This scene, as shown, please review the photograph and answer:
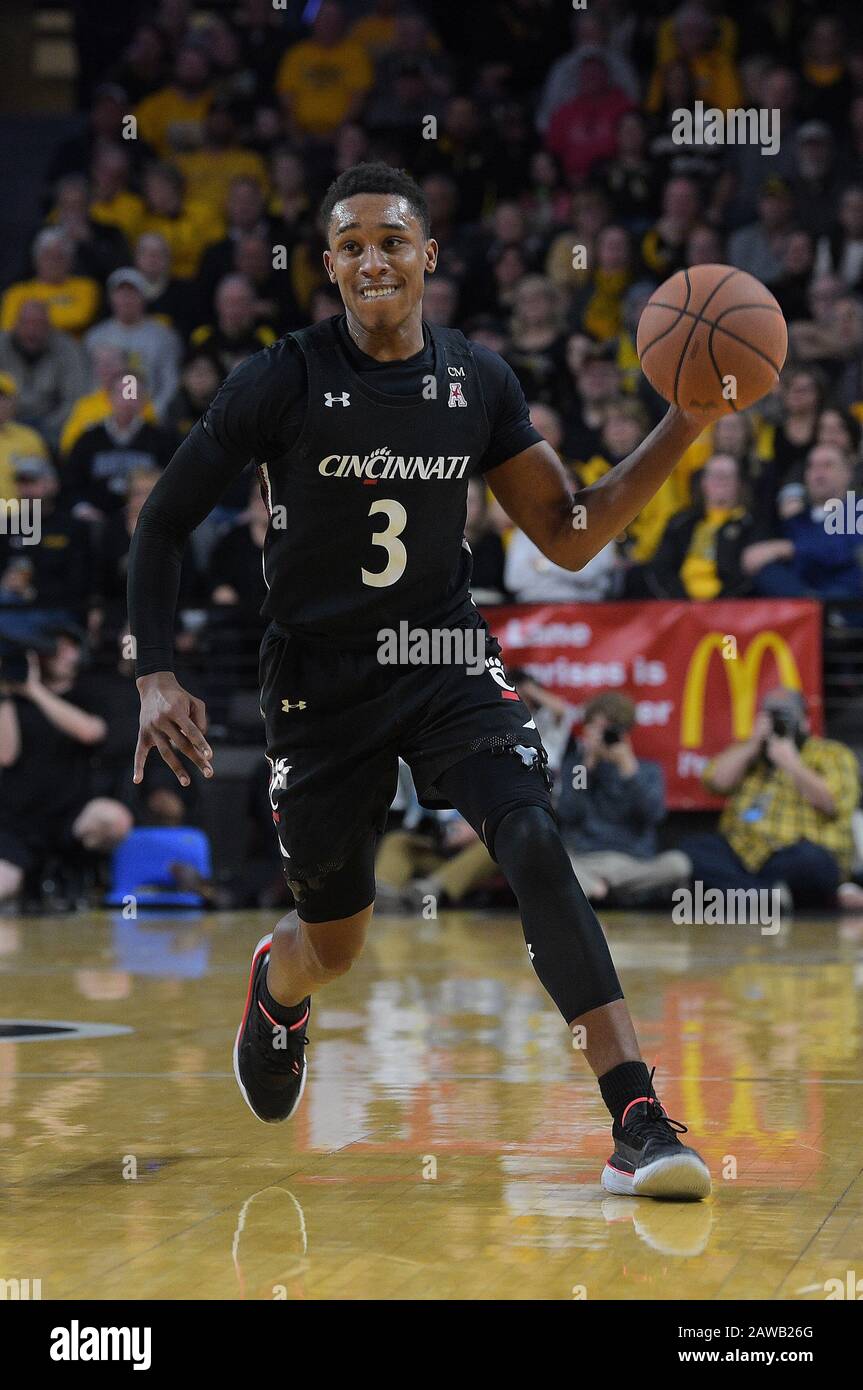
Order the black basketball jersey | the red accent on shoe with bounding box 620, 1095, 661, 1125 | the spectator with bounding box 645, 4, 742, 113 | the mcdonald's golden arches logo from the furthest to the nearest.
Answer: the spectator with bounding box 645, 4, 742, 113
the mcdonald's golden arches logo
the black basketball jersey
the red accent on shoe with bounding box 620, 1095, 661, 1125

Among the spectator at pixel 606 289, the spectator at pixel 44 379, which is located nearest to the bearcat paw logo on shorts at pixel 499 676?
the spectator at pixel 606 289

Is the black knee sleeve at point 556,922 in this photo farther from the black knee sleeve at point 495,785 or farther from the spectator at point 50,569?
the spectator at point 50,569

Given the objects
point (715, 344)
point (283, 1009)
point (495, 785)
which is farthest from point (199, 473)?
point (283, 1009)

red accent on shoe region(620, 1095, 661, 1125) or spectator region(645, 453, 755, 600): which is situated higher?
spectator region(645, 453, 755, 600)

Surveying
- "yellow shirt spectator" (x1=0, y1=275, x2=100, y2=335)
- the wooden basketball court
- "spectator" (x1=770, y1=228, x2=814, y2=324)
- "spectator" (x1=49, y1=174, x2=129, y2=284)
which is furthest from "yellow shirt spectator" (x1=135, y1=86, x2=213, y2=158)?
the wooden basketball court

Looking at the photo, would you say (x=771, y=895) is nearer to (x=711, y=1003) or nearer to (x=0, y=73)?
(x=711, y=1003)

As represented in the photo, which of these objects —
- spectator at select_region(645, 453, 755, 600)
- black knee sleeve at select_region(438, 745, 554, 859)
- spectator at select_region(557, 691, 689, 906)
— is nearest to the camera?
black knee sleeve at select_region(438, 745, 554, 859)

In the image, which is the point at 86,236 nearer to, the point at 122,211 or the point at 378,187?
the point at 122,211

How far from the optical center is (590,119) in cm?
1459

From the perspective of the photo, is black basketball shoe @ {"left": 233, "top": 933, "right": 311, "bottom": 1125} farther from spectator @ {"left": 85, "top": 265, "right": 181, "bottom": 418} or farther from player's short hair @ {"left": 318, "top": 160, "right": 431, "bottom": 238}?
spectator @ {"left": 85, "top": 265, "right": 181, "bottom": 418}

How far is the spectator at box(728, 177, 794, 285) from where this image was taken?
1327 centimetres

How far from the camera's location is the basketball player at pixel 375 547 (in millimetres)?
4090

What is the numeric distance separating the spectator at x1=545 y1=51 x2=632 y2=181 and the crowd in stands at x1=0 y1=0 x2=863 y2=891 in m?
0.02

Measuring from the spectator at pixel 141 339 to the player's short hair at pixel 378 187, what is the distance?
9529 mm
